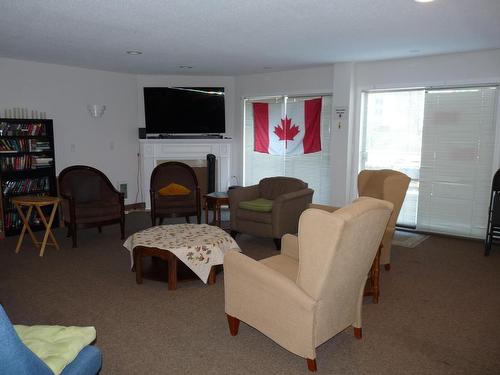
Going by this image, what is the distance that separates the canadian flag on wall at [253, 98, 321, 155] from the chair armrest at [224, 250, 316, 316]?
4.30 meters

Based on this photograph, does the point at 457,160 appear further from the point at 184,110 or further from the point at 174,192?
the point at 184,110

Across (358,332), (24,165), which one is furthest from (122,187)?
(358,332)

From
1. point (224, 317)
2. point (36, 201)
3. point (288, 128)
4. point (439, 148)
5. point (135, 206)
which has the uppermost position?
point (288, 128)

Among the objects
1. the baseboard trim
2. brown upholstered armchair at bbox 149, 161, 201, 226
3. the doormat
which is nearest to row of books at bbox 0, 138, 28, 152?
brown upholstered armchair at bbox 149, 161, 201, 226

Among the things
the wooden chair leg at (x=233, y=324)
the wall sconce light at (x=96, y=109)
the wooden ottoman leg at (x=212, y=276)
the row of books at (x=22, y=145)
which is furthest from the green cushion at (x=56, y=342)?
the wall sconce light at (x=96, y=109)

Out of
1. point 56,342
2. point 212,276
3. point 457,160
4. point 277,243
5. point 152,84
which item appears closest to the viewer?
point 56,342

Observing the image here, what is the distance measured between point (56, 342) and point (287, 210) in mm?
3347

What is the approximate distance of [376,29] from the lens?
3.97 meters

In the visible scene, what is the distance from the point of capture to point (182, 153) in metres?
7.32

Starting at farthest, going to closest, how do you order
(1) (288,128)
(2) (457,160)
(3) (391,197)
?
(1) (288,128)
(2) (457,160)
(3) (391,197)

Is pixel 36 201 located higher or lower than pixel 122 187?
higher

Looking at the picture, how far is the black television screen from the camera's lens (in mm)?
7156

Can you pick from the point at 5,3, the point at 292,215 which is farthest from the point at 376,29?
the point at 5,3

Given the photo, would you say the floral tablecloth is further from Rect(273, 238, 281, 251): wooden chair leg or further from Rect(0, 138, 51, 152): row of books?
Rect(0, 138, 51, 152): row of books
